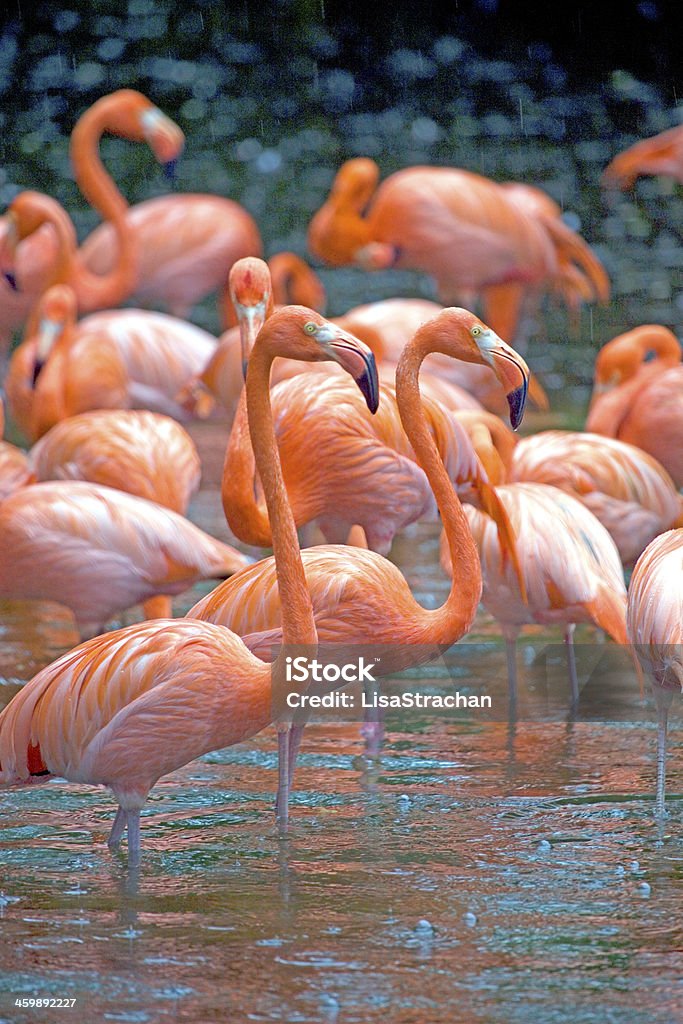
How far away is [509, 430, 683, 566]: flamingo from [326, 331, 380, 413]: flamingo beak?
1792 mm

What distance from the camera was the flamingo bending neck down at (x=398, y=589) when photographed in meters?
3.26

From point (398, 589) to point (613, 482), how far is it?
4.67 ft

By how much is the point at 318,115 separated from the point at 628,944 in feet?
35.3

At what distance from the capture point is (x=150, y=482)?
15.9ft

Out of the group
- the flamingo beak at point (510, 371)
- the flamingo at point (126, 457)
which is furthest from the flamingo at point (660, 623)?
the flamingo at point (126, 457)

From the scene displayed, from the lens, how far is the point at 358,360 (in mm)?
2881

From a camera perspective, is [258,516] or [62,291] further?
[62,291]

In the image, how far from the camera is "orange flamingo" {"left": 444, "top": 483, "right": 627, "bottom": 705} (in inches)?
152

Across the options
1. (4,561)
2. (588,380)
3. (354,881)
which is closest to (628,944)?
(354,881)

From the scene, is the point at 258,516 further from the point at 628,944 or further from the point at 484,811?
the point at 628,944

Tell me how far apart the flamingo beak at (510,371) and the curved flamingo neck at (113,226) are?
199 inches

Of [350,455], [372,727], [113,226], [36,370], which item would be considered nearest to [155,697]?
[372,727]

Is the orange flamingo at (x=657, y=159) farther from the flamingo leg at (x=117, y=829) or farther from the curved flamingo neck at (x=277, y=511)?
the flamingo leg at (x=117, y=829)

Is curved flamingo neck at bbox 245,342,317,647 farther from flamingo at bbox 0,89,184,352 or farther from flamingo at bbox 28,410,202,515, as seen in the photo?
flamingo at bbox 0,89,184,352
